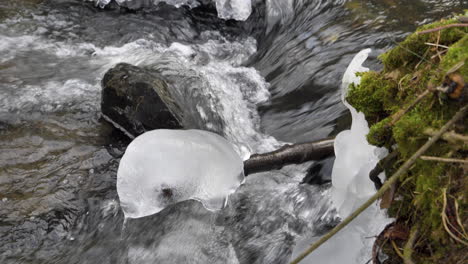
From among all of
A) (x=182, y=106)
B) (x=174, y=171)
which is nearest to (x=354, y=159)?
(x=174, y=171)

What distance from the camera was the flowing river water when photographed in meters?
3.47

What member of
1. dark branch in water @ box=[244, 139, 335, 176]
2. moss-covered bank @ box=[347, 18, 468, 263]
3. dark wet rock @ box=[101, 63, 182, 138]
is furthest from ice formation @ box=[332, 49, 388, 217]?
dark wet rock @ box=[101, 63, 182, 138]

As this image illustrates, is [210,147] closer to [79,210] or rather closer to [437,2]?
[79,210]

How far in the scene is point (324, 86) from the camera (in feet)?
17.1

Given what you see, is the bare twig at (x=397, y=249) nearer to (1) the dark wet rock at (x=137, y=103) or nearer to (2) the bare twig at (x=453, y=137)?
(2) the bare twig at (x=453, y=137)

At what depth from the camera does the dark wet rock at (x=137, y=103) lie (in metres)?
4.07

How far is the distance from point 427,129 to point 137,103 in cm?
288

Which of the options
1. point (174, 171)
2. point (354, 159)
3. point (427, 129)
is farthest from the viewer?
point (174, 171)

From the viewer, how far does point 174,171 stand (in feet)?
10.1

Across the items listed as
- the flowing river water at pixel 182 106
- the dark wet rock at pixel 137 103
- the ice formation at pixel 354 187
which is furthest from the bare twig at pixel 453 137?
the dark wet rock at pixel 137 103

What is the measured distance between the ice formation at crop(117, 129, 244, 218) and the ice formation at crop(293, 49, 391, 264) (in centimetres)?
75

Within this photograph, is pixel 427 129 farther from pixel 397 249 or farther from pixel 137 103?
pixel 137 103

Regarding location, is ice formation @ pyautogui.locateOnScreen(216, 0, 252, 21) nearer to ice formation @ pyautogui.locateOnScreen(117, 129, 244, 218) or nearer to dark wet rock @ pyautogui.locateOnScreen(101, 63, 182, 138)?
dark wet rock @ pyautogui.locateOnScreen(101, 63, 182, 138)

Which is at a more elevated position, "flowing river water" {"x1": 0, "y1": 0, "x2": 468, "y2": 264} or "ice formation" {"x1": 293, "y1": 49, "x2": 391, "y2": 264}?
"ice formation" {"x1": 293, "y1": 49, "x2": 391, "y2": 264}
